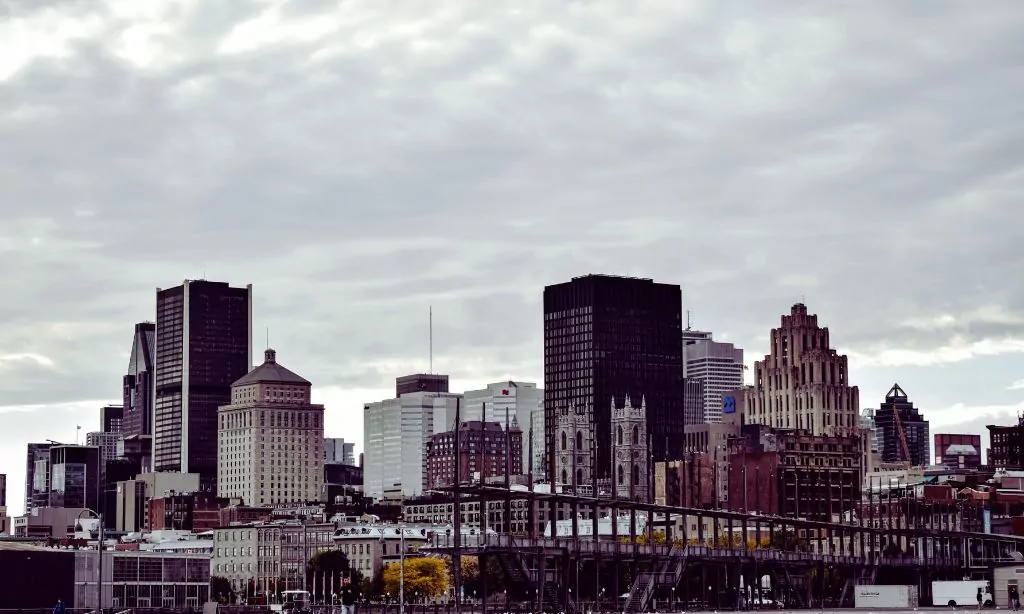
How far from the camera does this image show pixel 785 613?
18612 cm

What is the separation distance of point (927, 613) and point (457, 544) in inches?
1752

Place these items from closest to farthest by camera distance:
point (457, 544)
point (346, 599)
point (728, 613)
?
point (346, 599), point (457, 544), point (728, 613)

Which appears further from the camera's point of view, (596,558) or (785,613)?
(596,558)

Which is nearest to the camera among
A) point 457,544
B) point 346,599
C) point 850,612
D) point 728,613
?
point 346,599

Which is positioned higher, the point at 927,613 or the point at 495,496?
the point at 495,496

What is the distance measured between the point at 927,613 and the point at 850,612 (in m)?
9.56

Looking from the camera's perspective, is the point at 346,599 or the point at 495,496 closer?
the point at 346,599

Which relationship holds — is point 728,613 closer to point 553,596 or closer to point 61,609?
point 553,596

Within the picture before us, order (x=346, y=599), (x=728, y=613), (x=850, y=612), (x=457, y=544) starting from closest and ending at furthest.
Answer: (x=346, y=599) → (x=457, y=544) → (x=850, y=612) → (x=728, y=613)

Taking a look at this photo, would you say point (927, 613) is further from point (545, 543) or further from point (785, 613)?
point (545, 543)

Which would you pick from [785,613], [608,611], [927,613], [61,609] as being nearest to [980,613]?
[927,613]

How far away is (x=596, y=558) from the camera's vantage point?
198250mm

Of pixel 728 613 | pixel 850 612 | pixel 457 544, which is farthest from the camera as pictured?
pixel 728 613

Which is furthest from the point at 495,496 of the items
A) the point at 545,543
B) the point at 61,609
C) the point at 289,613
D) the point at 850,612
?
the point at 61,609
